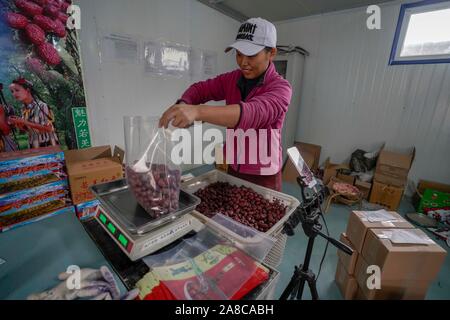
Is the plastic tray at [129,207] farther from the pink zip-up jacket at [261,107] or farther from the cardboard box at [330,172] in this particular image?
the cardboard box at [330,172]

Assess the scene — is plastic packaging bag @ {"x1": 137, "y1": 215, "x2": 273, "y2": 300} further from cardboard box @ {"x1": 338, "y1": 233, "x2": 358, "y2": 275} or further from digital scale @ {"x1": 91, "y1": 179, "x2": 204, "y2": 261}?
cardboard box @ {"x1": 338, "y1": 233, "x2": 358, "y2": 275}

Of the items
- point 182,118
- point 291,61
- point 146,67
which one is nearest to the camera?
point 182,118

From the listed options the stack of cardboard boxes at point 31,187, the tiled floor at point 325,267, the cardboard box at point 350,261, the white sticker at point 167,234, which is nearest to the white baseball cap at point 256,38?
the white sticker at point 167,234

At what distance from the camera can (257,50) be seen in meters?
0.96

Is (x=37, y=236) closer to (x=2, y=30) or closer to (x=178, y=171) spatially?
(x=178, y=171)

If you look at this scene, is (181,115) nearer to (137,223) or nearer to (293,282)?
(137,223)

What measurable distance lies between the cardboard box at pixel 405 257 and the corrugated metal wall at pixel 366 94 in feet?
7.25

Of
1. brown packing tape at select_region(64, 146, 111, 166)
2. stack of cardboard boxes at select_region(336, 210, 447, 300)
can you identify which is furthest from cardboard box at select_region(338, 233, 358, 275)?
brown packing tape at select_region(64, 146, 111, 166)

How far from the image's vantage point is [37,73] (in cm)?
165

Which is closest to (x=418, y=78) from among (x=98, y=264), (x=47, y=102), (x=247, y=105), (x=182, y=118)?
(x=247, y=105)

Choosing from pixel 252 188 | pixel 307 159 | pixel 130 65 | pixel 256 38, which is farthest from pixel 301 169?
pixel 307 159

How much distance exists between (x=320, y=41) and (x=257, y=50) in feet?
10.0

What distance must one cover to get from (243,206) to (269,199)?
18cm
